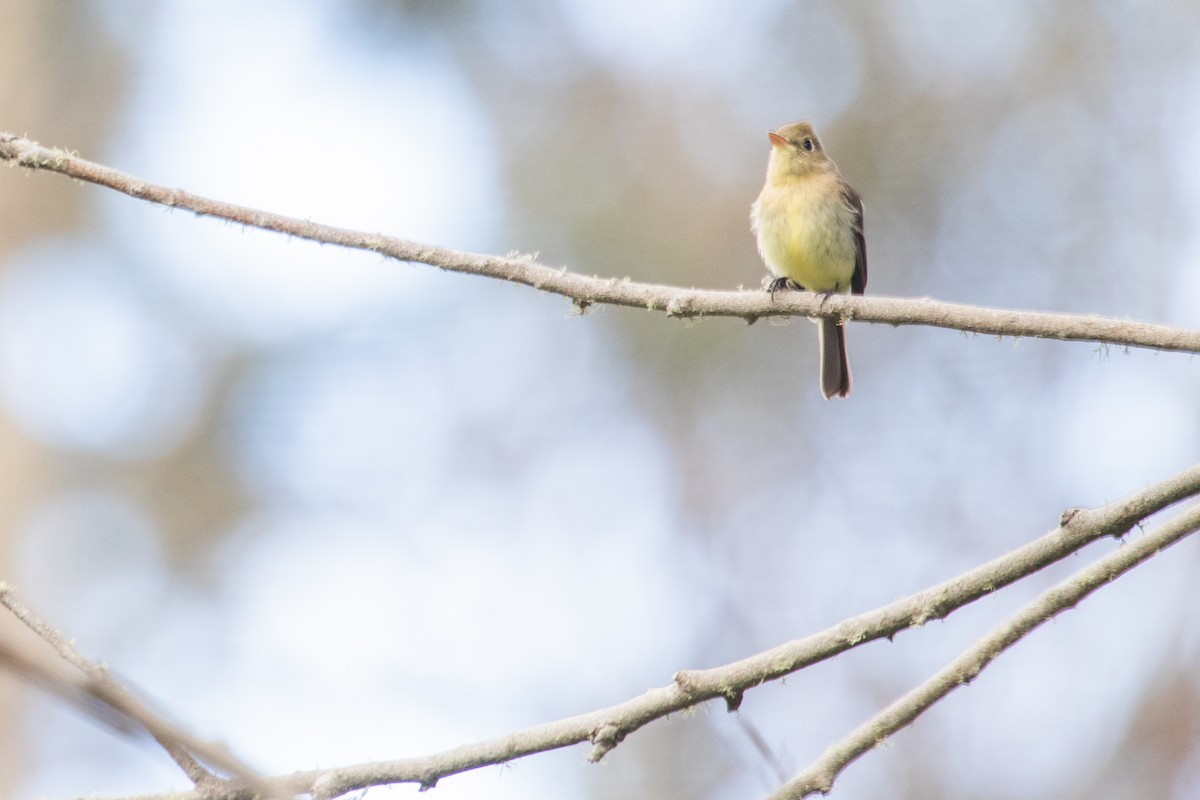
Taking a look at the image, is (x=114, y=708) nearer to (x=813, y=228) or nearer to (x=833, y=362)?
(x=813, y=228)

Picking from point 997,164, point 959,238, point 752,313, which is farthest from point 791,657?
point 997,164

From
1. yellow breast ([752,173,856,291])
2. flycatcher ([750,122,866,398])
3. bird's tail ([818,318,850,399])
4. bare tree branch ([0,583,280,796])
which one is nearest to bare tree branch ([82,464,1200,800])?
bare tree branch ([0,583,280,796])

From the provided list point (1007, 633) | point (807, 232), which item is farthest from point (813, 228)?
point (1007, 633)

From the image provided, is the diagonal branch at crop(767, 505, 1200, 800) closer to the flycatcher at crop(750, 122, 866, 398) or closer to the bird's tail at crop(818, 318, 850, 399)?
the flycatcher at crop(750, 122, 866, 398)

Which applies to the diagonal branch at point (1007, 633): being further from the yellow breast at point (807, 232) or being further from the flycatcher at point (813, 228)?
the yellow breast at point (807, 232)

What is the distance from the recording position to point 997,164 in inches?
515

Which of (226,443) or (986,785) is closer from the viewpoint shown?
(986,785)

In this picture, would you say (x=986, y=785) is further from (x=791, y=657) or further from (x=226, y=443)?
(x=226, y=443)

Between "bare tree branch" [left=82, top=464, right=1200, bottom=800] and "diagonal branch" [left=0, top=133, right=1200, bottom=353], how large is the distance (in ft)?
1.16

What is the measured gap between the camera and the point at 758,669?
6.62 ft

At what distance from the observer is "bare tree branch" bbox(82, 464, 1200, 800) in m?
1.89

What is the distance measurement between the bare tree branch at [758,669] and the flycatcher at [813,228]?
10.4 ft

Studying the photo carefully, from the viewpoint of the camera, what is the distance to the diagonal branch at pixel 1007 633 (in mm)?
2008

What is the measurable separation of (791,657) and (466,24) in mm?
14101
